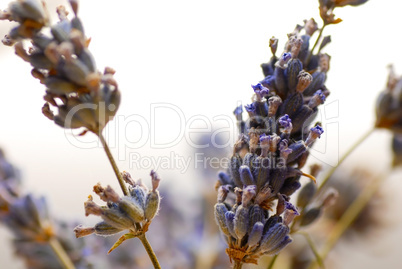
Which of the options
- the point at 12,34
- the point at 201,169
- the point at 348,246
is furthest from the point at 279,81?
the point at 348,246

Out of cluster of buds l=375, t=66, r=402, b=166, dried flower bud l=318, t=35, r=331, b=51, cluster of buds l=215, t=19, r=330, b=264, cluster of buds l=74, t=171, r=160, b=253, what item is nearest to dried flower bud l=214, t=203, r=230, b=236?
cluster of buds l=215, t=19, r=330, b=264

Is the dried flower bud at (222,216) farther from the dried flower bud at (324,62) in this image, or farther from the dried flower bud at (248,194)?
the dried flower bud at (324,62)

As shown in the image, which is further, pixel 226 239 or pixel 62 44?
pixel 226 239

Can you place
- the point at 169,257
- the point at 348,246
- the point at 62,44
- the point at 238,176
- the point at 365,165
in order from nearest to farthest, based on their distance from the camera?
the point at 62,44
the point at 238,176
the point at 169,257
the point at 348,246
the point at 365,165

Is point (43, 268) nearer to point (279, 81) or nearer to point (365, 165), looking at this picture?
point (279, 81)

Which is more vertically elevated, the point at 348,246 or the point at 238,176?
the point at 238,176

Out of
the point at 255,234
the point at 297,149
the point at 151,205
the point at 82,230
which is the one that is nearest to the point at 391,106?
the point at 297,149
